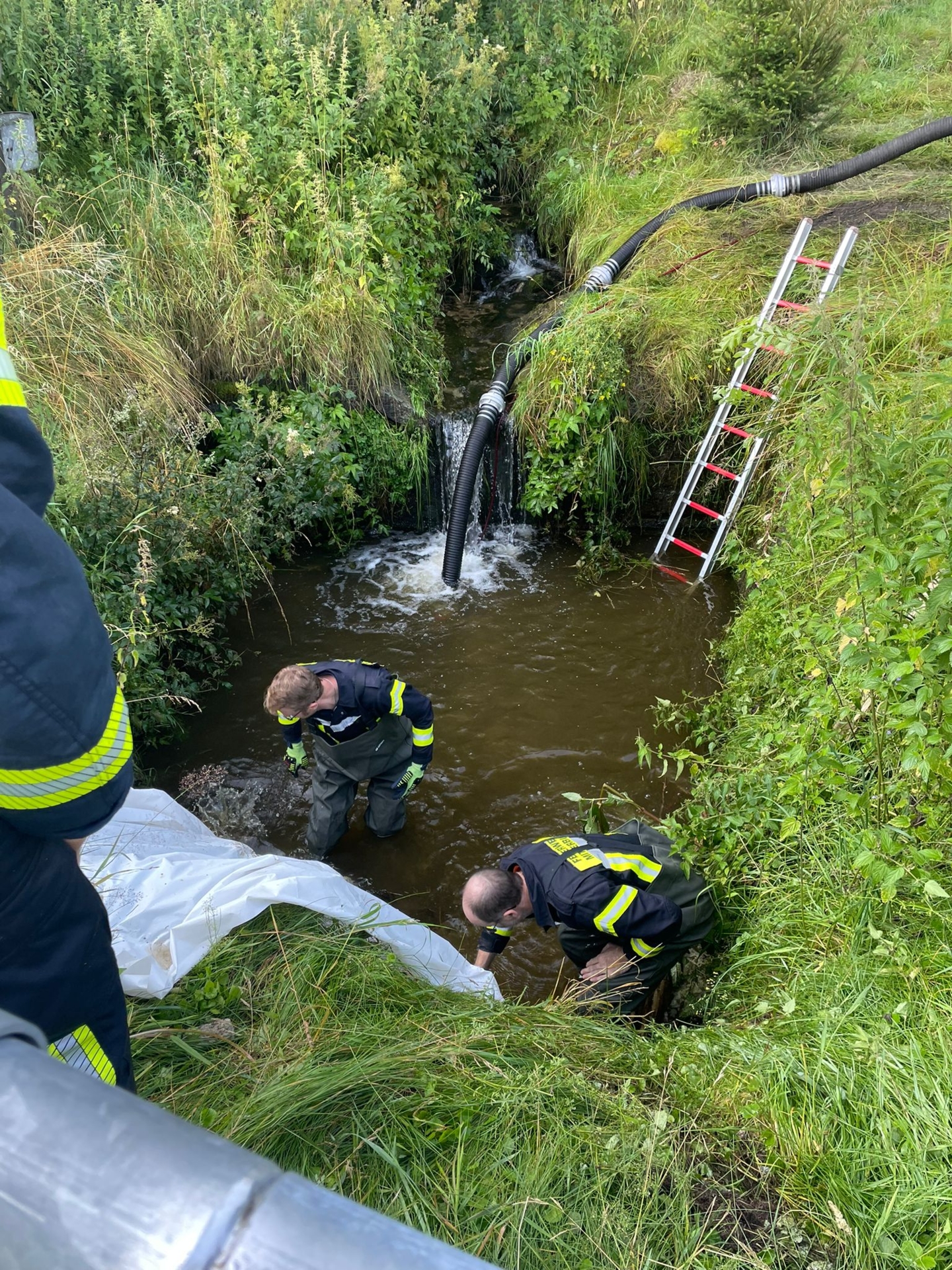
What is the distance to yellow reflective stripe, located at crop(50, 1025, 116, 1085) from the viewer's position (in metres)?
1.68

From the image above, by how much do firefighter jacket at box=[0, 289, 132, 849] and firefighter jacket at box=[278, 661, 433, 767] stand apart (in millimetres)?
2962

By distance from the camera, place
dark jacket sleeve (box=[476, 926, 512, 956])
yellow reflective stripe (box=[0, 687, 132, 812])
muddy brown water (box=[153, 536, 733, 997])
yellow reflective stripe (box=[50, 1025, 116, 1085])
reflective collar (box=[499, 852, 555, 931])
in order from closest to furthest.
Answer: yellow reflective stripe (box=[0, 687, 132, 812]) → yellow reflective stripe (box=[50, 1025, 116, 1085]) → reflective collar (box=[499, 852, 555, 931]) → dark jacket sleeve (box=[476, 926, 512, 956]) → muddy brown water (box=[153, 536, 733, 997])

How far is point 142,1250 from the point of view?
479 mm

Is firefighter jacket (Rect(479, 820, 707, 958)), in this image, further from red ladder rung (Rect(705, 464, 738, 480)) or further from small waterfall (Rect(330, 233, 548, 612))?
red ladder rung (Rect(705, 464, 738, 480))

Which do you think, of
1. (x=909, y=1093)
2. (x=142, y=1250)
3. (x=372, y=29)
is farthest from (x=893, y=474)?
(x=372, y=29)

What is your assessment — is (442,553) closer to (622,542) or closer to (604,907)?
(622,542)

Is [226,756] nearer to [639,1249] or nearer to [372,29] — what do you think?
[639,1249]

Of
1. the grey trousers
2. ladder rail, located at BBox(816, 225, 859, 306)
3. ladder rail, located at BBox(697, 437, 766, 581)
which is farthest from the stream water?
ladder rail, located at BBox(816, 225, 859, 306)

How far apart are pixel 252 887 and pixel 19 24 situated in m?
8.51

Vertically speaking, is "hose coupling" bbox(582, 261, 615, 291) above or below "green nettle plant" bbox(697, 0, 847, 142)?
below

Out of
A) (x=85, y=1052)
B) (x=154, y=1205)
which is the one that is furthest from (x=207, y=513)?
(x=154, y=1205)

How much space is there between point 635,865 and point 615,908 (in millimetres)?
239

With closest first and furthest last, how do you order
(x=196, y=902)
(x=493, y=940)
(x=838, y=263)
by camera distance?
(x=196, y=902), (x=493, y=940), (x=838, y=263)

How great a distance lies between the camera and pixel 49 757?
4.13 feet
